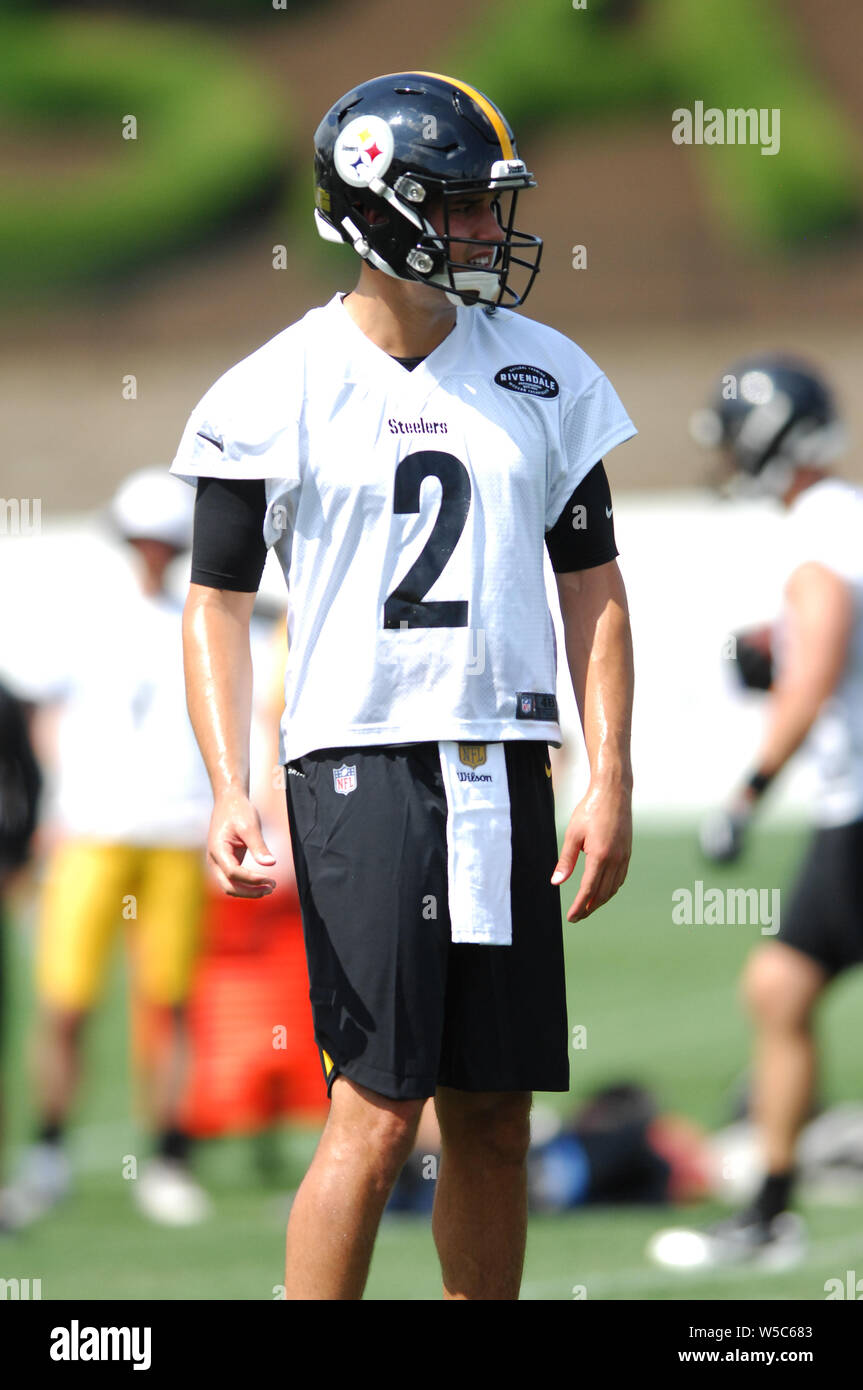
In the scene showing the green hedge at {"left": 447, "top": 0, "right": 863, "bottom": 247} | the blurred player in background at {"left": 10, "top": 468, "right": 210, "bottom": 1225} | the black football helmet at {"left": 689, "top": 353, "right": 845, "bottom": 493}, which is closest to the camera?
the black football helmet at {"left": 689, "top": 353, "right": 845, "bottom": 493}

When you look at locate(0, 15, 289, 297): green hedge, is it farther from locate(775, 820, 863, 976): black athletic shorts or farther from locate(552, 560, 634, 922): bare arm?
locate(552, 560, 634, 922): bare arm

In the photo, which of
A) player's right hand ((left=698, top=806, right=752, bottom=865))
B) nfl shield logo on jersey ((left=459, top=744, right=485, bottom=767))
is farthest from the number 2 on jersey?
player's right hand ((left=698, top=806, right=752, bottom=865))

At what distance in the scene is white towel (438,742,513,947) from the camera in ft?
10.6

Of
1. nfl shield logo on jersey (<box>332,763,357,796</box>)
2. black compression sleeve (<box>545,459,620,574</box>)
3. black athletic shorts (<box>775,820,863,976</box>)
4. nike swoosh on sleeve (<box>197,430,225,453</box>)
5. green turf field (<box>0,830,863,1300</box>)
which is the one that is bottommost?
green turf field (<box>0,830,863,1300</box>)

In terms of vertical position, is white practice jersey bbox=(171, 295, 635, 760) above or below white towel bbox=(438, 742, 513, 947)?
above

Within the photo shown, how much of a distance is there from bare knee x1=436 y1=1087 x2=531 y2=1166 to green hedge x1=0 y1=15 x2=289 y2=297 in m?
21.4

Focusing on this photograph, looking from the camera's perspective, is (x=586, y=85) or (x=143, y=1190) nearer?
(x=143, y=1190)

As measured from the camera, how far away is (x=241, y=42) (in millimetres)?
24125

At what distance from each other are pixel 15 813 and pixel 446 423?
3.16m

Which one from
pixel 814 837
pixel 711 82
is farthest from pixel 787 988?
pixel 711 82

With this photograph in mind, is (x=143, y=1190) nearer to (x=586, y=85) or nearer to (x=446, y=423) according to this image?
(x=446, y=423)

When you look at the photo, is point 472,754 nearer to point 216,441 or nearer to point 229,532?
point 229,532
